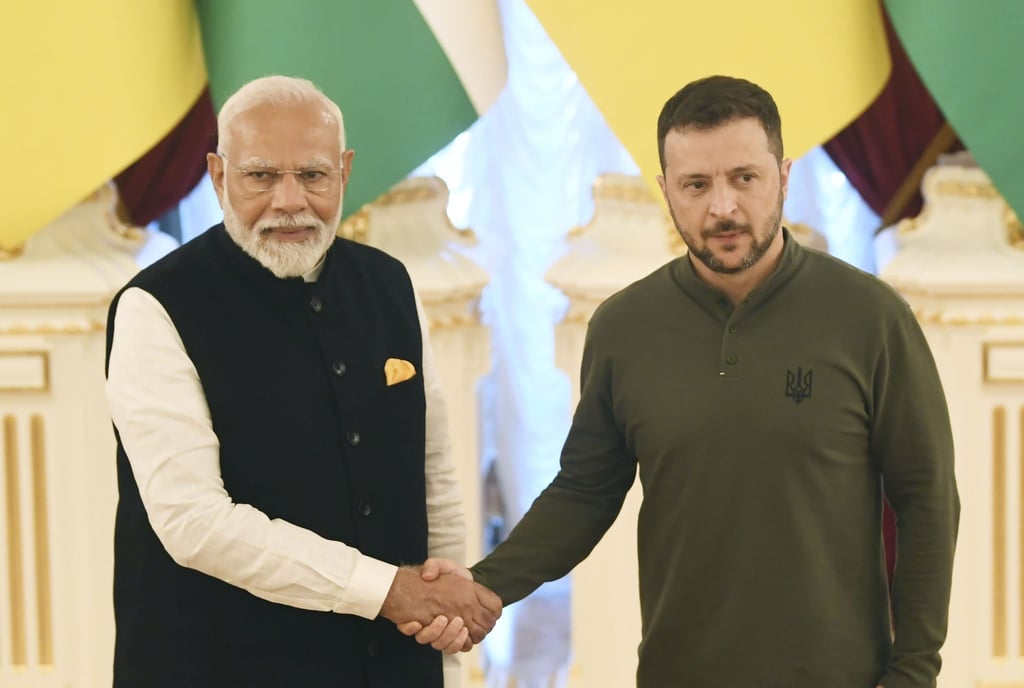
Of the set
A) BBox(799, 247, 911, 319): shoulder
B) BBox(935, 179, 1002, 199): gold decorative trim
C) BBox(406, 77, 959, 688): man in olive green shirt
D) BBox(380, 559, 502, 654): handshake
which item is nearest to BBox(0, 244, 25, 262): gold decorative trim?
BBox(380, 559, 502, 654): handshake

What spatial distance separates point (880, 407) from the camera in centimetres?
151

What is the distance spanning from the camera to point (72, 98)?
7.80 feet

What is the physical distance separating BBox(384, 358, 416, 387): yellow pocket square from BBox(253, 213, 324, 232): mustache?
22 centimetres

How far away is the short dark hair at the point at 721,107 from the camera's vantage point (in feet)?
4.94

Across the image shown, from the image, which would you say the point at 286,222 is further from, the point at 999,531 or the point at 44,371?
the point at 999,531

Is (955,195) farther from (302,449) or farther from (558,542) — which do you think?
(302,449)

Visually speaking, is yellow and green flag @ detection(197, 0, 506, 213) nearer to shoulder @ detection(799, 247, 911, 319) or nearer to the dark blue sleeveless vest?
the dark blue sleeveless vest

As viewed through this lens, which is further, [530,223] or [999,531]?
[530,223]

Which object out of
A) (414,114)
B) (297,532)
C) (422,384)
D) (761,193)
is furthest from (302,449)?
(414,114)

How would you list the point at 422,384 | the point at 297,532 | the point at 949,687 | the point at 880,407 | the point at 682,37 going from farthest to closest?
the point at 949,687 < the point at 682,37 < the point at 422,384 < the point at 297,532 < the point at 880,407

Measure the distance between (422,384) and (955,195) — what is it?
4.24 feet

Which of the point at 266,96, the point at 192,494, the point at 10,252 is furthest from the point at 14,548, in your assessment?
the point at 266,96

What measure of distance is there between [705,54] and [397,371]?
101 cm

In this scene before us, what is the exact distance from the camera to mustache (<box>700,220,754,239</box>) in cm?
151
